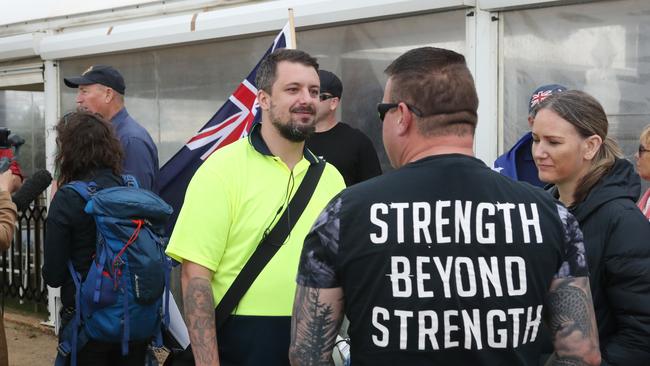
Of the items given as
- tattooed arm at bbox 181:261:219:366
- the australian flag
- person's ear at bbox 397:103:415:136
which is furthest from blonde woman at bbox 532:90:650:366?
the australian flag

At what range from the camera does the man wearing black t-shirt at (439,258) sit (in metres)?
1.81

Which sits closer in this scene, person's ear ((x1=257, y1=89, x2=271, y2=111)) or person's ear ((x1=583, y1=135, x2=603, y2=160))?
person's ear ((x1=583, y1=135, x2=603, y2=160))

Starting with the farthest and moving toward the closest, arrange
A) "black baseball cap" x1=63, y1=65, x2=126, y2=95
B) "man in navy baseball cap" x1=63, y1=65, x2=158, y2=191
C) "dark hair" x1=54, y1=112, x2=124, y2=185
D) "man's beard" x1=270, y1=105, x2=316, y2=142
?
"black baseball cap" x1=63, y1=65, x2=126, y2=95, "man in navy baseball cap" x1=63, y1=65, x2=158, y2=191, "dark hair" x1=54, y1=112, x2=124, y2=185, "man's beard" x1=270, y1=105, x2=316, y2=142

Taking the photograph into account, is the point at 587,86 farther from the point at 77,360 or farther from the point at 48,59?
the point at 48,59

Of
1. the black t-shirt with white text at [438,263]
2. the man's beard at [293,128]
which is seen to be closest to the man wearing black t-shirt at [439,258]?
the black t-shirt with white text at [438,263]

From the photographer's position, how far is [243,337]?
9.04ft

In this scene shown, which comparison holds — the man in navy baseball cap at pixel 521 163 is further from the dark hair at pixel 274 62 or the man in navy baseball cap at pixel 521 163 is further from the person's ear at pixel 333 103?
the dark hair at pixel 274 62

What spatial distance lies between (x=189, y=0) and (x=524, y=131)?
3.13 m

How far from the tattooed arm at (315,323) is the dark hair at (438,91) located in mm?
477

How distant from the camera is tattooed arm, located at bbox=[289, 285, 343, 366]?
191cm

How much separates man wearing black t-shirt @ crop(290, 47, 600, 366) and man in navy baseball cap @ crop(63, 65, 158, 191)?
2.90 m

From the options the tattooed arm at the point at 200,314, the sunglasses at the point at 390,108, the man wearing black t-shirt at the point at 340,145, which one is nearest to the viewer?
the sunglasses at the point at 390,108

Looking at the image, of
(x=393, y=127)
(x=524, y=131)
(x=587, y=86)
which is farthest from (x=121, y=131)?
(x=393, y=127)

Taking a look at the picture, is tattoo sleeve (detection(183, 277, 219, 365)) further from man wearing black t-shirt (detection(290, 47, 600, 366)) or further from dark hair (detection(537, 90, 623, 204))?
dark hair (detection(537, 90, 623, 204))
